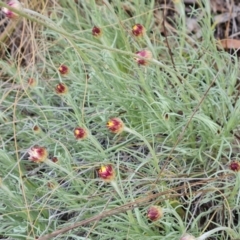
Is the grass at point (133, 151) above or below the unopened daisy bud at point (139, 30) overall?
below

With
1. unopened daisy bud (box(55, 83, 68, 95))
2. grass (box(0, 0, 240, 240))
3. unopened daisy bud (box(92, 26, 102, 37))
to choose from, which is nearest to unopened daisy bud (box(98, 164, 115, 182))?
grass (box(0, 0, 240, 240))

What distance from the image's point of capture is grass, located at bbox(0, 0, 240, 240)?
4.01ft

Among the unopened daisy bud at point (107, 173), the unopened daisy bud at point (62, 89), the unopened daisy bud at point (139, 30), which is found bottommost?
the unopened daisy bud at point (107, 173)

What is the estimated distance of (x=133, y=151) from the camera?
135 centimetres

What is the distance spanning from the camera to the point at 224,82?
56.1 inches

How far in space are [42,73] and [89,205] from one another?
549 mm

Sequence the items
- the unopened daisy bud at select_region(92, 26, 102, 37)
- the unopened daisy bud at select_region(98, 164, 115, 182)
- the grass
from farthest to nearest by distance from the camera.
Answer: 1. the unopened daisy bud at select_region(92, 26, 102, 37)
2. the grass
3. the unopened daisy bud at select_region(98, 164, 115, 182)

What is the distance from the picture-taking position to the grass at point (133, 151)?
122cm

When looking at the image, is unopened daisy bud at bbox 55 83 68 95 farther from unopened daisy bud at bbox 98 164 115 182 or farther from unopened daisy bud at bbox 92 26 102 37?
unopened daisy bud at bbox 98 164 115 182

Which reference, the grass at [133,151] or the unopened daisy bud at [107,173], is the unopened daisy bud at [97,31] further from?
the unopened daisy bud at [107,173]

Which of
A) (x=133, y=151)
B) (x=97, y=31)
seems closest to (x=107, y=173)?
(x=133, y=151)

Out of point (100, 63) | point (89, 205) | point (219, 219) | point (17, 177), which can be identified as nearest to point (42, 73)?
point (100, 63)

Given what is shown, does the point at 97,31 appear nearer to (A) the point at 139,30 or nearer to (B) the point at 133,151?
(A) the point at 139,30

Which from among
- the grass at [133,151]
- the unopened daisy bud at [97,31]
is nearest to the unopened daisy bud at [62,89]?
the grass at [133,151]
